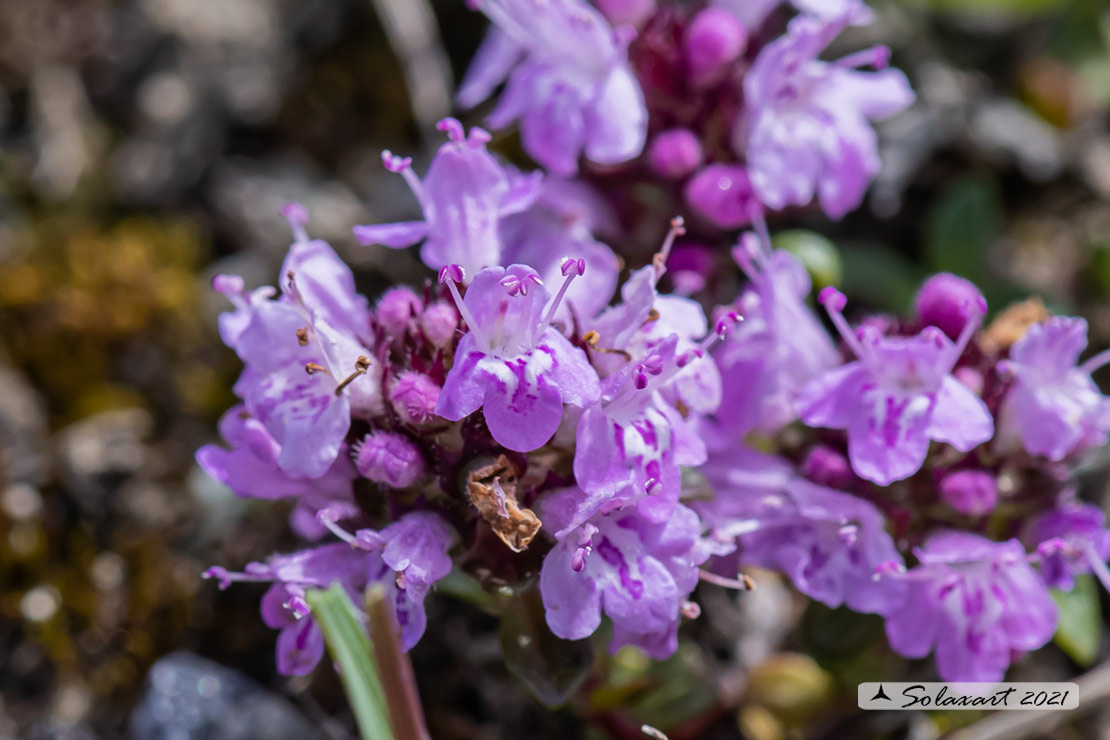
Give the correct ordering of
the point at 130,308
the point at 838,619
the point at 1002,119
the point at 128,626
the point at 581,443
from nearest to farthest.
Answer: the point at 581,443, the point at 838,619, the point at 128,626, the point at 130,308, the point at 1002,119

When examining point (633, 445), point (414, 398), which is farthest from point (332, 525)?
point (633, 445)

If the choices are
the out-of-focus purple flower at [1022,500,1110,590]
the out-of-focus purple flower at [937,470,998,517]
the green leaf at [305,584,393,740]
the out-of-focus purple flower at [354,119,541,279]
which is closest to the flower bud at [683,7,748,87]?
the out-of-focus purple flower at [354,119,541,279]

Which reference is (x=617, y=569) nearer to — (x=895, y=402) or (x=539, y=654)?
(x=539, y=654)

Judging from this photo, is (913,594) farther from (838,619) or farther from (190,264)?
(190,264)

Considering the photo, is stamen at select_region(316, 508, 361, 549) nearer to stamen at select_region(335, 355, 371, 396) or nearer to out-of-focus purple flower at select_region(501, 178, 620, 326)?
stamen at select_region(335, 355, 371, 396)

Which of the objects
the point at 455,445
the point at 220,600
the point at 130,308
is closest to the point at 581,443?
the point at 455,445
